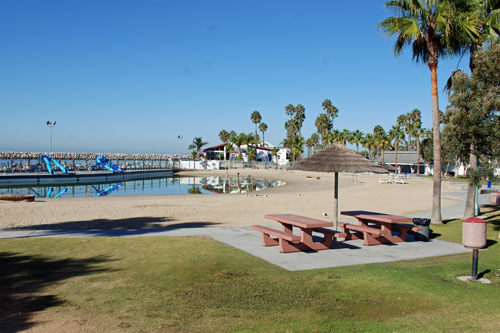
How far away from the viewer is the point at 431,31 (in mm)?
12727

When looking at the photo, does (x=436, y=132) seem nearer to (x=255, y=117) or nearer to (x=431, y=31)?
(x=431, y=31)

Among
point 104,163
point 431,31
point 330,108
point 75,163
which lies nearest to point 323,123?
point 330,108

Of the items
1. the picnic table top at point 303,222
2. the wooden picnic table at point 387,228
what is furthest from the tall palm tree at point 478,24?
the picnic table top at point 303,222

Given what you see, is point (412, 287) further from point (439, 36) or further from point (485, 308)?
point (439, 36)

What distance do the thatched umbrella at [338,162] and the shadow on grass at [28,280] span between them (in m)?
5.56

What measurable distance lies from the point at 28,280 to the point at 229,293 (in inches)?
126

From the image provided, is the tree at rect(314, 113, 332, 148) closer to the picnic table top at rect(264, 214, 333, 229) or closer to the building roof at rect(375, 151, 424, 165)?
the building roof at rect(375, 151, 424, 165)

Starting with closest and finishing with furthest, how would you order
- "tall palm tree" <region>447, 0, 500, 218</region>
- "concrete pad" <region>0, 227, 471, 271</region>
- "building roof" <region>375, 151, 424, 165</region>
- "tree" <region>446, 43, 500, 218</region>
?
1. "concrete pad" <region>0, 227, 471, 271</region>
2. "tree" <region>446, 43, 500, 218</region>
3. "tall palm tree" <region>447, 0, 500, 218</region>
4. "building roof" <region>375, 151, 424, 165</region>

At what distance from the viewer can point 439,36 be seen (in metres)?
12.8

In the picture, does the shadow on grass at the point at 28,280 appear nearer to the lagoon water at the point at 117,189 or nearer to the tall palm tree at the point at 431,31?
the tall palm tree at the point at 431,31

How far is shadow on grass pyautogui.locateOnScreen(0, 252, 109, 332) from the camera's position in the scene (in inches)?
191

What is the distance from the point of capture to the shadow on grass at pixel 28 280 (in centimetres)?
486

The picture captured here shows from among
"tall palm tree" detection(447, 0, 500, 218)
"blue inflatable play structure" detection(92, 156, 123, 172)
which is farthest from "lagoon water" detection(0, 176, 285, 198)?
"tall palm tree" detection(447, 0, 500, 218)

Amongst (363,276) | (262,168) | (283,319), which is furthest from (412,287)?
(262,168)
